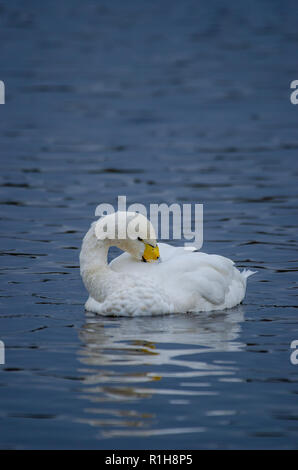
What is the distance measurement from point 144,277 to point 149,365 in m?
1.67

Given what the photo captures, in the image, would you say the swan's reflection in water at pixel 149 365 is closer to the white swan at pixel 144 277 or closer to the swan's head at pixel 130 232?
the white swan at pixel 144 277

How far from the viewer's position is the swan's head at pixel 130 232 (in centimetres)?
1041

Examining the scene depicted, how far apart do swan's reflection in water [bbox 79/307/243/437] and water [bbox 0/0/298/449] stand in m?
0.02

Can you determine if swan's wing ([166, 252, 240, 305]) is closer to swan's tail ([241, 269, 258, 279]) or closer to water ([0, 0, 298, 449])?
water ([0, 0, 298, 449])

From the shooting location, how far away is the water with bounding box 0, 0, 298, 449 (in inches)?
302

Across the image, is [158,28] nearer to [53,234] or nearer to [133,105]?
[133,105]

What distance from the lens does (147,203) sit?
15.7m

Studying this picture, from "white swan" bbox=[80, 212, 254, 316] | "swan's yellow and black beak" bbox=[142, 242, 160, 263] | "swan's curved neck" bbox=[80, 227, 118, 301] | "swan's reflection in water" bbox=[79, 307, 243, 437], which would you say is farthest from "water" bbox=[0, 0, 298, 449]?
"swan's yellow and black beak" bbox=[142, 242, 160, 263]

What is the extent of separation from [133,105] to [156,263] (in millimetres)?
14110

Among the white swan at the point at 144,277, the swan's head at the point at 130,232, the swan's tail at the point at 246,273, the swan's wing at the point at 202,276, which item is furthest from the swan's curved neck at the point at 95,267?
the swan's tail at the point at 246,273

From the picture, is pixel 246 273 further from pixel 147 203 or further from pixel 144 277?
pixel 147 203

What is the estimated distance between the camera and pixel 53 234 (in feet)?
45.8

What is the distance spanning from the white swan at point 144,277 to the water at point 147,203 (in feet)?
0.59

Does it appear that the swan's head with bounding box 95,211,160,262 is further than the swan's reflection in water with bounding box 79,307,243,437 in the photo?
Yes
